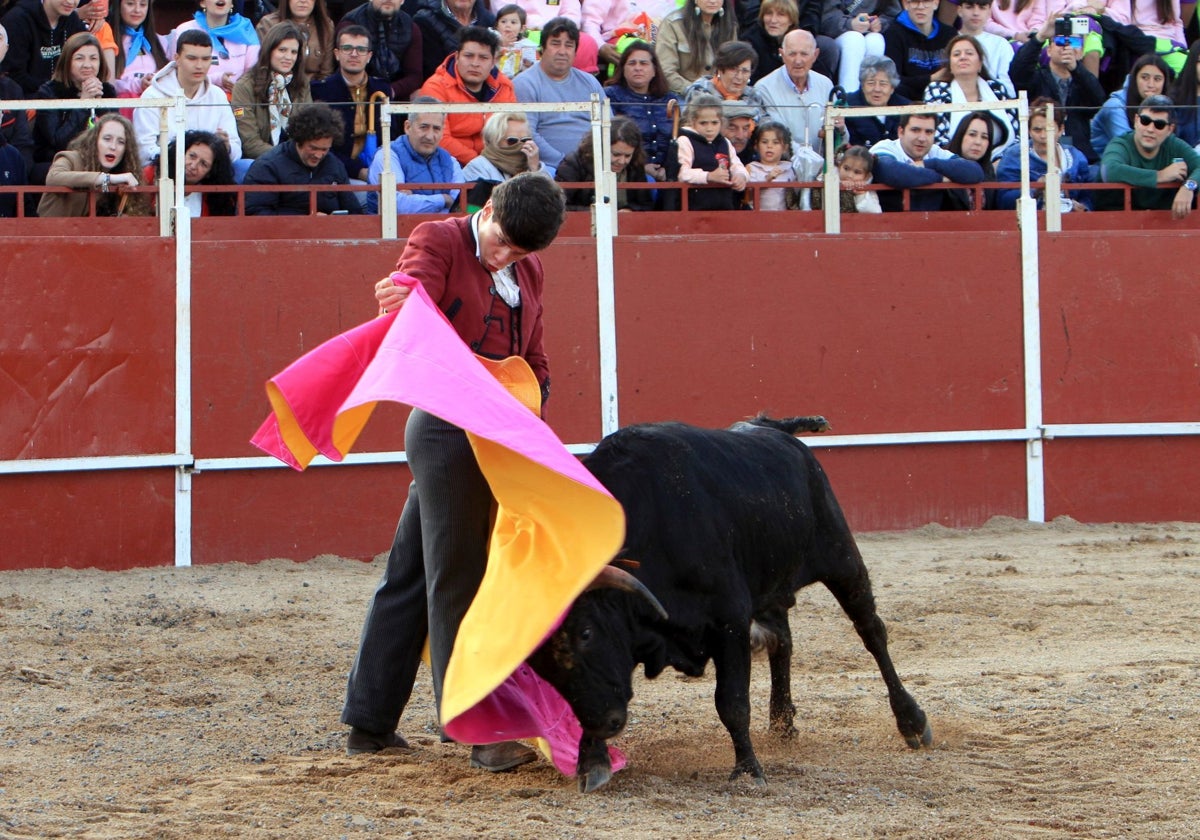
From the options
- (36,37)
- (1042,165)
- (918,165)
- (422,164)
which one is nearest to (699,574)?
(422,164)

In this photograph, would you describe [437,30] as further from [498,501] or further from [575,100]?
[498,501]

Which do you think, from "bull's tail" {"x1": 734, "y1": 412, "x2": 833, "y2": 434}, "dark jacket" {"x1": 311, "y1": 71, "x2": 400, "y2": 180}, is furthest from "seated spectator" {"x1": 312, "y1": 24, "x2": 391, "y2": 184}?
"bull's tail" {"x1": 734, "y1": 412, "x2": 833, "y2": 434}

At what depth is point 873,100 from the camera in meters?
9.70

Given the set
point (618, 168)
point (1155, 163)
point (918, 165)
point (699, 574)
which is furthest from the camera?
point (1155, 163)

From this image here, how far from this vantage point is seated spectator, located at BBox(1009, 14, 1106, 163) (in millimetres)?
10547

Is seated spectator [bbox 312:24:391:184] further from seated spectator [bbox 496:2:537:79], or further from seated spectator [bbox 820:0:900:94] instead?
seated spectator [bbox 820:0:900:94]

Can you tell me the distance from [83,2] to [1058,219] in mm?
5994

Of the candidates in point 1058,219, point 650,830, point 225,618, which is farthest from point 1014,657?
point 1058,219

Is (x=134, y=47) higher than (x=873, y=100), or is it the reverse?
(x=134, y=47)

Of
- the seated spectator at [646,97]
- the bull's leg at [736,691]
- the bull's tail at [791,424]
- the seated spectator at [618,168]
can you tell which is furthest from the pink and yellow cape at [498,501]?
the seated spectator at [646,97]

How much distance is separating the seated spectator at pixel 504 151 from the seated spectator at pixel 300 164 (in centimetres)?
76

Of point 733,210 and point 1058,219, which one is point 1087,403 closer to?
point 1058,219

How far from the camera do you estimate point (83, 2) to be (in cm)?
916

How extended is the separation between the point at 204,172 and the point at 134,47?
1.59 m
